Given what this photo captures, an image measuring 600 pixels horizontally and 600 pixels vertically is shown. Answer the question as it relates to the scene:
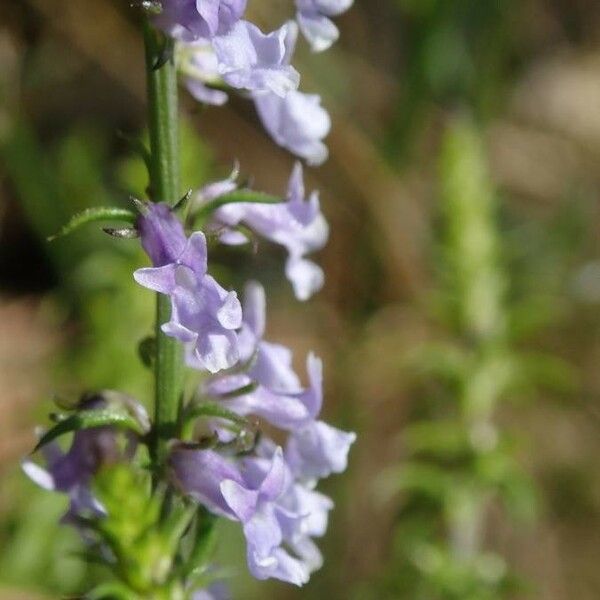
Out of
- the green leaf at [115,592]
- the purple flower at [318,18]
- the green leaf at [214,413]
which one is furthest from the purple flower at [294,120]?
the green leaf at [115,592]

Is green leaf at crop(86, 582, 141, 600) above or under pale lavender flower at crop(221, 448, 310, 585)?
under

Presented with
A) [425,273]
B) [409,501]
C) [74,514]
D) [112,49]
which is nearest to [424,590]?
[409,501]

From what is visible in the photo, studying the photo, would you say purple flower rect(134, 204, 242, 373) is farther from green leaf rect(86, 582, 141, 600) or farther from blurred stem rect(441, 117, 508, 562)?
blurred stem rect(441, 117, 508, 562)

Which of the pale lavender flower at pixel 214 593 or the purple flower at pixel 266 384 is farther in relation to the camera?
the pale lavender flower at pixel 214 593

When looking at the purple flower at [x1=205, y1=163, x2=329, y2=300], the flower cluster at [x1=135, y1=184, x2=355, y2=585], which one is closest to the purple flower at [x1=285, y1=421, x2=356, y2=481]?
the flower cluster at [x1=135, y1=184, x2=355, y2=585]

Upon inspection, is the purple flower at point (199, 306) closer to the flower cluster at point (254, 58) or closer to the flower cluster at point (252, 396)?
the flower cluster at point (252, 396)

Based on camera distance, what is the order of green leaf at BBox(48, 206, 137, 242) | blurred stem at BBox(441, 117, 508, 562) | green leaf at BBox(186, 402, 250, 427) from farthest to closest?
blurred stem at BBox(441, 117, 508, 562) → green leaf at BBox(186, 402, 250, 427) → green leaf at BBox(48, 206, 137, 242)

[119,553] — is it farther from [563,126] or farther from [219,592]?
[563,126]
